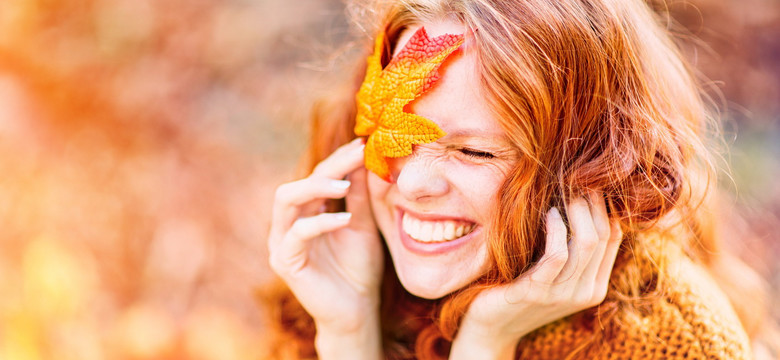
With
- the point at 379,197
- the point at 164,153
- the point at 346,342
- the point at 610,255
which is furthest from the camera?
the point at 164,153

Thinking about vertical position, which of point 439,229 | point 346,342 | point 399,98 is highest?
point 399,98

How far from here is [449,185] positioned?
1.13m

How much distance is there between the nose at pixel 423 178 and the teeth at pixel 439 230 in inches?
2.8

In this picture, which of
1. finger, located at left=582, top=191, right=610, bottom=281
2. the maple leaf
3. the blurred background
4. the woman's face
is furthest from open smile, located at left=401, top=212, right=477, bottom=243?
the blurred background

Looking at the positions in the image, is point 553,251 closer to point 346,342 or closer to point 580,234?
point 580,234

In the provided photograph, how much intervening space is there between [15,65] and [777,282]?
3272mm

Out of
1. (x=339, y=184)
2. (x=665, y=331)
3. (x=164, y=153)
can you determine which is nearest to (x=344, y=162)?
(x=339, y=184)

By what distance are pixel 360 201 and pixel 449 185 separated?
0.34 meters

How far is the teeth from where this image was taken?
3.86ft

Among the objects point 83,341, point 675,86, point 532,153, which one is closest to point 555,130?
point 532,153

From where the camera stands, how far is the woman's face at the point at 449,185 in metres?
1.07

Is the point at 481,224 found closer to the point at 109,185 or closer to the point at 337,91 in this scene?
the point at 337,91

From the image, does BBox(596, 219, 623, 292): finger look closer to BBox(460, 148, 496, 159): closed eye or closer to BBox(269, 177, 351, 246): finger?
BBox(460, 148, 496, 159): closed eye

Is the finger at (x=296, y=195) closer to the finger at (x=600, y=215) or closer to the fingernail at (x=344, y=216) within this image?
the fingernail at (x=344, y=216)
